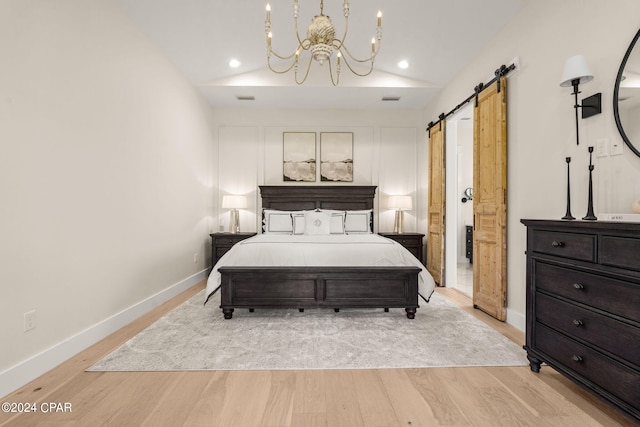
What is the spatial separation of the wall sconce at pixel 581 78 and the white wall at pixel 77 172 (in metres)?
3.57

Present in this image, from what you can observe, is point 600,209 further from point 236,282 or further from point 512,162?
point 236,282

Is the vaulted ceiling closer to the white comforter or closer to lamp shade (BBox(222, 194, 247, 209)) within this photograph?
lamp shade (BBox(222, 194, 247, 209))

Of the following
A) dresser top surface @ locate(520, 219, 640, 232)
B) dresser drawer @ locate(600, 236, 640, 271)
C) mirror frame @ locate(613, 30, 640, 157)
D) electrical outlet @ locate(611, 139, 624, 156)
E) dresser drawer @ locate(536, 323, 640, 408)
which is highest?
mirror frame @ locate(613, 30, 640, 157)

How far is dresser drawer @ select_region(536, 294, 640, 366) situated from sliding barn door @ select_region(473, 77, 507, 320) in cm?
117

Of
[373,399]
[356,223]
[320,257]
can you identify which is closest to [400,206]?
[356,223]

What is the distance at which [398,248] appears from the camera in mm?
3340

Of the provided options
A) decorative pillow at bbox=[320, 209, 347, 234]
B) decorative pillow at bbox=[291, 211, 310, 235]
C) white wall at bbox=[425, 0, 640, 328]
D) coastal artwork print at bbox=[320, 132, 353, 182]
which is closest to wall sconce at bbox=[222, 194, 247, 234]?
decorative pillow at bbox=[291, 211, 310, 235]

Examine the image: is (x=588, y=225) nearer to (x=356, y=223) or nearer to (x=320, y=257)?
(x=320, y=257)

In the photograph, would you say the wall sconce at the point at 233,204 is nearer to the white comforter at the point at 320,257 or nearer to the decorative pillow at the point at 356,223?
the decorative pillow at the point at 356,223

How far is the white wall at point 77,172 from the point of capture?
1.91 meters

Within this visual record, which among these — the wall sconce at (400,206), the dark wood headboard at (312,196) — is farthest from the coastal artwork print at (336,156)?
the wall sconce at (400,206)

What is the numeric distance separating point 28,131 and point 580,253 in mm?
3424

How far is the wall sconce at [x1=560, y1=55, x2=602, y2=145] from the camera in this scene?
2061 mm

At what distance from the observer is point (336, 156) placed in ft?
18.3
